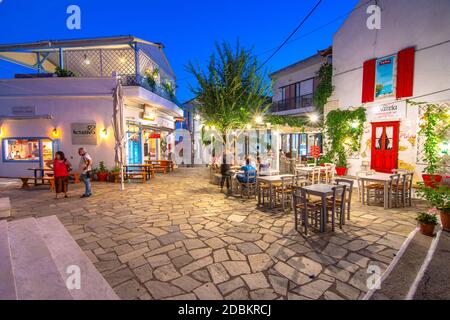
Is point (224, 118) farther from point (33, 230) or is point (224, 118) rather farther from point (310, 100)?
point (310, 100)

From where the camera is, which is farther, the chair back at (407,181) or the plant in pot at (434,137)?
the plant in pot at (434,137)

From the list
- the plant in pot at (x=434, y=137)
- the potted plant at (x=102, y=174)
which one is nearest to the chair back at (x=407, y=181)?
the plant in pot at (x=434, y=137)

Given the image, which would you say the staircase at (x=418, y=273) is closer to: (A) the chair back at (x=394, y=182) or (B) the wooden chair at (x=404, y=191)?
(A) the chair back at (x=394, y=182)

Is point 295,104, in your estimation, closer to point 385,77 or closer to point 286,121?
point 286,121

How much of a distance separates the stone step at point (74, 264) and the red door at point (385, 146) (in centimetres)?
1110

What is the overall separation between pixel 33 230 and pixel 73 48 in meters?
13.0

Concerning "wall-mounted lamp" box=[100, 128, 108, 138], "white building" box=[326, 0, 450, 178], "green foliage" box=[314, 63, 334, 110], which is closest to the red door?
"white building" box=[326, 0, 450, 178]

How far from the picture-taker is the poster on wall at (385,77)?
996 centimetres

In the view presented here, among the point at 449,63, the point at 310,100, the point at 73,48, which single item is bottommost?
the point at 449,63

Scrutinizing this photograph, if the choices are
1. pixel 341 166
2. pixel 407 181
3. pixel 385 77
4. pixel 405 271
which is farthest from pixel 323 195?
pixel 385 77

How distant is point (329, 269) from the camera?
→ 3.83 metres

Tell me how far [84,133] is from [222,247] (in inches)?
471

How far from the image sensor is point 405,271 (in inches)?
145
